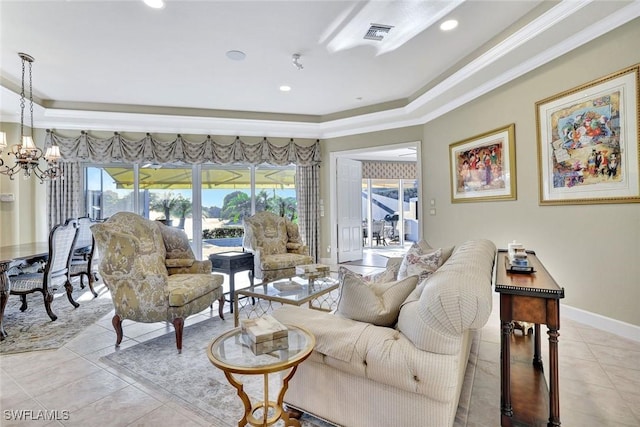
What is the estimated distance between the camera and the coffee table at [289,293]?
2.69m

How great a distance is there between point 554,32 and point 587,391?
2.96 m

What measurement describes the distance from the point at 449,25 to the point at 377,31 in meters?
0.71

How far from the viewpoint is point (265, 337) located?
1.40 meters

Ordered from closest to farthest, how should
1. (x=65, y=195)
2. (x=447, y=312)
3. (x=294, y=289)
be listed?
(x=447, y=312) → (x=294, y=289) → (x=65, y=195)

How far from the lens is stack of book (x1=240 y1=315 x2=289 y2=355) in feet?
4.55

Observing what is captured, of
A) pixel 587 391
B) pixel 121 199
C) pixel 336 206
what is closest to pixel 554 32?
pixel 587 391

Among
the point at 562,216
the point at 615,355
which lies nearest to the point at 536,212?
the point at 562,216

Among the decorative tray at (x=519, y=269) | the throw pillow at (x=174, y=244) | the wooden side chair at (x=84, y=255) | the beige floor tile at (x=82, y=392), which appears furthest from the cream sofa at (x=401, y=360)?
the wooden side chair at (x=84, y=255)

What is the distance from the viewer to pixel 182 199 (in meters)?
5.89

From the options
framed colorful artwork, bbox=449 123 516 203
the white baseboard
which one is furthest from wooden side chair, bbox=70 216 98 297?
the white baseboard

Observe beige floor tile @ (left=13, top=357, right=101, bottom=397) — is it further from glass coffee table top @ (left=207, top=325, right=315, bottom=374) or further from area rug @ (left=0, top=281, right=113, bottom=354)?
glass coffee table top @ (left=207, top=325, right=315, bottom=374)

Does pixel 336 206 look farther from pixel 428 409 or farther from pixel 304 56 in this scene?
pixel 428 409

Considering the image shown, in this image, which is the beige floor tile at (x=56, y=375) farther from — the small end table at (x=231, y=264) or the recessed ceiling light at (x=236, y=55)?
the recessed ceiling light at (x=236, y=55)

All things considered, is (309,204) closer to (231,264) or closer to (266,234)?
(266,234)
